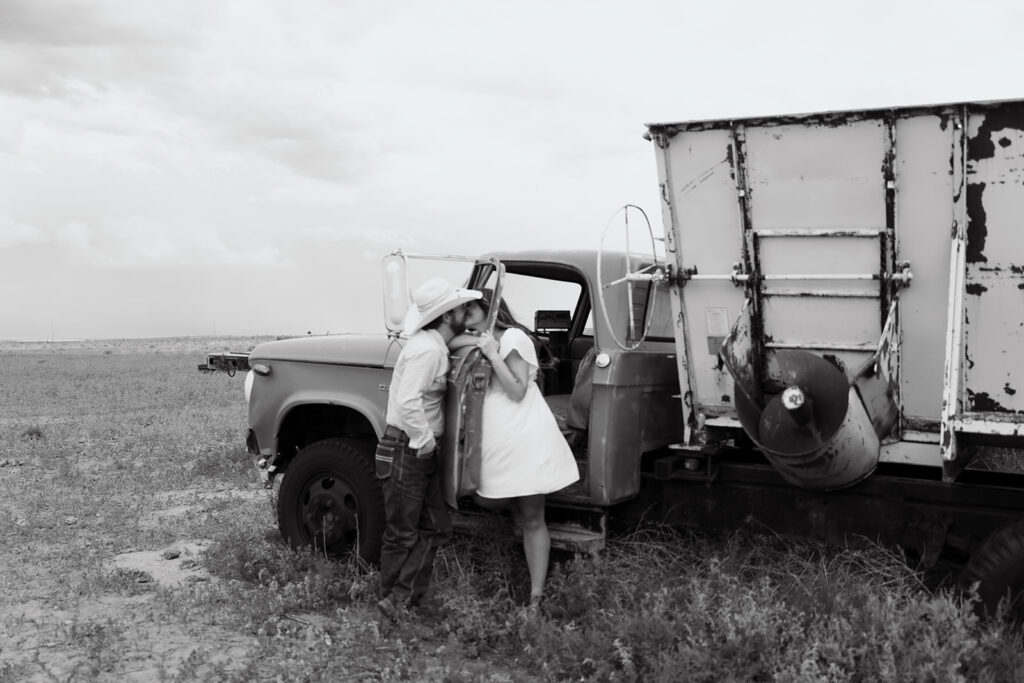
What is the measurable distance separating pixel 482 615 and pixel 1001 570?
8.00ft

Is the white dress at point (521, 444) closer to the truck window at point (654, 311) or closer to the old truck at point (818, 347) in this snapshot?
the old truck at point (818, 347)

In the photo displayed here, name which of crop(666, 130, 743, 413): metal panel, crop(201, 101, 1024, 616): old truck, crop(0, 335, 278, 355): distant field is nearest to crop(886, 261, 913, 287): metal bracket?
crop(201, 101, 1024, 616): old truck

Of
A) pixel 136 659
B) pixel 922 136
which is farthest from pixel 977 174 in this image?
pixel 136 659

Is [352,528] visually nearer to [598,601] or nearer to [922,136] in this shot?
[598,601]

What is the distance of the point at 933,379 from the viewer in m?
4.83

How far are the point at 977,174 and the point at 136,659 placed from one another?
4513mm

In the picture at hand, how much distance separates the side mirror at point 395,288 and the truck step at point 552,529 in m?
1.20

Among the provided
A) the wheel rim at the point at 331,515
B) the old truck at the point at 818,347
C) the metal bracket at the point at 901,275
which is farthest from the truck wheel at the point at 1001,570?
the wheel rim at the point at 331,515

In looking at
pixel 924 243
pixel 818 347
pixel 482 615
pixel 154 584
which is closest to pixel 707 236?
pixel 818 347

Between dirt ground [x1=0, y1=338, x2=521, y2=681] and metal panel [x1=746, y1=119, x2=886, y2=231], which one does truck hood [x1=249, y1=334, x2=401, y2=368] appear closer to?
dirt ground [x1=0, y1=338, x2=521, y2=681]

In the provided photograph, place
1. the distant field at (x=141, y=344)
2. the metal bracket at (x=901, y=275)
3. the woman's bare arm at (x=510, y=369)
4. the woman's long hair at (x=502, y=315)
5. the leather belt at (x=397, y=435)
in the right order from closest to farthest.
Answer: the metal bracket at (x=901, y=275) → the woman's bare arm at (x=510, y=369) → the leather belt at (x=397, y=435) → the woman's long hair at (x=502, y=315) → the distant field at (x=141, y=344)

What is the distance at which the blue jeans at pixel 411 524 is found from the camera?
5367mm

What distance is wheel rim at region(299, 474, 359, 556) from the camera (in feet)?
20.6

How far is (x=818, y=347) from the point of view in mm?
5027
